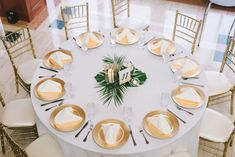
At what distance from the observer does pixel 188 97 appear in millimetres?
2443

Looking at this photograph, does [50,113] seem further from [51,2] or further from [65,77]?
[51,2]

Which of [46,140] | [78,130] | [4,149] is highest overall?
[78,130]

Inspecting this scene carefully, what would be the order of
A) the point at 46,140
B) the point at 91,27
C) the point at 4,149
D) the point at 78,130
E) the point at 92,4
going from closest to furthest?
the point at 78,130
the point at 46,140
the point at 4,149
the point at 91,27
the point at 92,4

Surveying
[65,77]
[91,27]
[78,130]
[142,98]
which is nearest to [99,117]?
[78,130]

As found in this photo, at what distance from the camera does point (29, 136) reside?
3.08m

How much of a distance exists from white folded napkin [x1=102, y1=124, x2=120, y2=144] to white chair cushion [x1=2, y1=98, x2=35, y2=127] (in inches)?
31.6

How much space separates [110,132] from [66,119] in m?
0.36

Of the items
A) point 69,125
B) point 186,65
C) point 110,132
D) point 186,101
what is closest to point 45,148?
point 69,125

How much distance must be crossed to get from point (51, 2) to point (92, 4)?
2.30 ft

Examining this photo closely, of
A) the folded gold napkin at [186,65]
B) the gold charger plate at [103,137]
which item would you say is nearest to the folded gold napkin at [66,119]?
the gold charger plate at [103,137]

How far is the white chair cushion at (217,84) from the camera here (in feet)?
9.68

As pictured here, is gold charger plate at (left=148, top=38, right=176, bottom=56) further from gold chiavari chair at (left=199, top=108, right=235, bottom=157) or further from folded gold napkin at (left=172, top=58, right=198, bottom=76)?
gold chiavari chair at (left=199, top=108, right=235, bottom=157)

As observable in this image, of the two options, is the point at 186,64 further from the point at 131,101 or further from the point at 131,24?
the point at 131,24

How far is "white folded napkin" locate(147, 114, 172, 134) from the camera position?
222 cm
